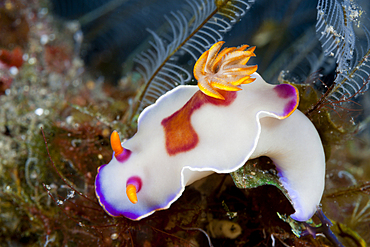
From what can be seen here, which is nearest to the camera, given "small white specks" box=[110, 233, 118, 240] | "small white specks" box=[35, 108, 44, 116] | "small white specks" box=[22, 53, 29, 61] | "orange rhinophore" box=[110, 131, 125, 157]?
"orange rhinophore" box=[110, 131, 125, 157]

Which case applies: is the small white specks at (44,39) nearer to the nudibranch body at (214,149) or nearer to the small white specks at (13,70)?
the small white specks at (13,70)

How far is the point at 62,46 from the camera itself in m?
3.43

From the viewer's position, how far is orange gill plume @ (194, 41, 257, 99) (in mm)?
1128

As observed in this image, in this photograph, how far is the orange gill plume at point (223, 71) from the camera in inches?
44.4

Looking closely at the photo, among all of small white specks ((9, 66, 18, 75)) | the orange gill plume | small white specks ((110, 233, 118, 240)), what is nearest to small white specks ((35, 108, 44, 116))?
small white specks ((9, 66, 18, 75))

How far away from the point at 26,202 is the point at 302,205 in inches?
82.3

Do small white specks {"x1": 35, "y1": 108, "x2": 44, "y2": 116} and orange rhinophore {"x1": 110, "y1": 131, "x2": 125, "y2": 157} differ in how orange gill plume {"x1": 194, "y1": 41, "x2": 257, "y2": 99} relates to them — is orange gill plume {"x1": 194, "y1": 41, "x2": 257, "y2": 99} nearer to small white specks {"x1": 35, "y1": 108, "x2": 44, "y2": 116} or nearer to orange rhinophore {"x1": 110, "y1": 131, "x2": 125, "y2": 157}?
orange rhinophore {"x1": 110, "y1": 131, "x2": 125, "y2": 157}

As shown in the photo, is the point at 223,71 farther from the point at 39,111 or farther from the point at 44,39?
the point at 44,39

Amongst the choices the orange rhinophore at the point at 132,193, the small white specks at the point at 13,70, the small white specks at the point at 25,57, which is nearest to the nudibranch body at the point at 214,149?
the orange rhinophore at the point at 132,193

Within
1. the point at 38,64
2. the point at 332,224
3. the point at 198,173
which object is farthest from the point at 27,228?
the point at 332,224

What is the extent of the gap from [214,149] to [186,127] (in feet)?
0.62

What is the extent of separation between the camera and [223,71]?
117 cm

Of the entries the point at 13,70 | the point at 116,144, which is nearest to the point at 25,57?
the point at 13,70

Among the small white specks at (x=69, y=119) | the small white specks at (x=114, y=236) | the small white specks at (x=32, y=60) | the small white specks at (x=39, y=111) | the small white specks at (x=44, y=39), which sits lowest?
the small white specks at (x=32, y=60)
